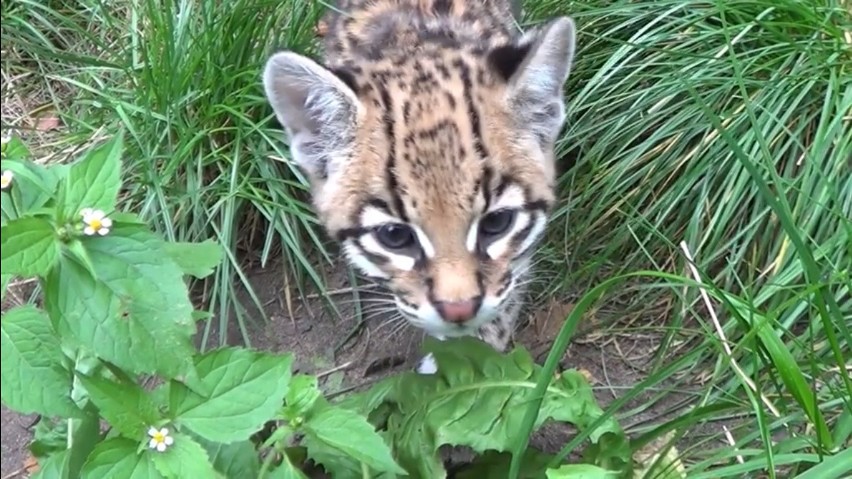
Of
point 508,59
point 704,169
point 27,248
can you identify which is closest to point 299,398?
point 27,248

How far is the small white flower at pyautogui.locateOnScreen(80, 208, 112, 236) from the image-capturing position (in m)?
2.05

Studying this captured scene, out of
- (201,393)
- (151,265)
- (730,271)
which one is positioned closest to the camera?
(151,265)

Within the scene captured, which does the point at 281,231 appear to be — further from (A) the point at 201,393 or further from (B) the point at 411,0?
(A) the point at 201,393

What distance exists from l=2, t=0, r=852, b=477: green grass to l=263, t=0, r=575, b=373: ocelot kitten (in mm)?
746

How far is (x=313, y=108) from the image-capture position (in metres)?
3.10

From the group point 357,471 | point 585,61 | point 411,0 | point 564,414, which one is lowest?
point 357,471

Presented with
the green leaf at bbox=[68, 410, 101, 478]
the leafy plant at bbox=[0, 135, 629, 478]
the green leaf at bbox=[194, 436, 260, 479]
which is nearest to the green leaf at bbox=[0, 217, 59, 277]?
the leafy plant at bbox=[0, 135, 629, 478]

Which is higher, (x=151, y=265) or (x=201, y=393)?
(x=151, y=265)

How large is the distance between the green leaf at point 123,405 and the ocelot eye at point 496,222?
1.05 metres

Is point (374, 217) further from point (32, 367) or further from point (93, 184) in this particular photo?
point (32, 367)

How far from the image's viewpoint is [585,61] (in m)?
4.25

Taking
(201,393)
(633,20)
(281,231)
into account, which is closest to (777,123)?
(633,20)

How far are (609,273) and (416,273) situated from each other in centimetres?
125

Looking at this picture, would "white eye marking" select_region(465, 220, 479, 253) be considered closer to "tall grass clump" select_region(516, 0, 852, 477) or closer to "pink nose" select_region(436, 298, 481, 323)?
"pink nose" select_region(436, 298, 481, 323)
